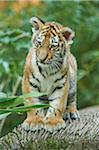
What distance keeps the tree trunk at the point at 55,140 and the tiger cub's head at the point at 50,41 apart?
0.48m

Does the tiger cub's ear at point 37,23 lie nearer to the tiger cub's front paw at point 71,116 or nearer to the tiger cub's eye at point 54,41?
the tiger cub's eye at point 54,41

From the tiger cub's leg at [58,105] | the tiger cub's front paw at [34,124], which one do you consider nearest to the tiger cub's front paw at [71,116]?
the tiger cub's leg at [58,105]

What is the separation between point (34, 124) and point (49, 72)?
0.37 m

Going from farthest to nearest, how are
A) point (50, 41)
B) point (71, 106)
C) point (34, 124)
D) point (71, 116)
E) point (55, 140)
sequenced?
point (71, 106)
point (71, 116)
point (34, 124)
point (50, 41)
point (55, 140)

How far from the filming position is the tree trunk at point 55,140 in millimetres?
3742

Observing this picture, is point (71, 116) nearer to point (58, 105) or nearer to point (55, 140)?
point (58, 105)

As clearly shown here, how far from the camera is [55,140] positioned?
3785mm

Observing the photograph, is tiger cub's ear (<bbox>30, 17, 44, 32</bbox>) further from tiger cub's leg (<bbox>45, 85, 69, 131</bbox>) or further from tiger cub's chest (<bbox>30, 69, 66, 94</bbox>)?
tiger cub's leg (<bbox>45, 85, 69, 131</bbox>)

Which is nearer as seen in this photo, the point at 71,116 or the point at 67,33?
the point at 67,33

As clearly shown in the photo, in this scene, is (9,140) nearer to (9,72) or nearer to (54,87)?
(54,87)

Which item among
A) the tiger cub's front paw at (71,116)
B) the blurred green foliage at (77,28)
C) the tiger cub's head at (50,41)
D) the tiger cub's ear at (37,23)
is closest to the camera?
the tiger cub's head at (50,41)

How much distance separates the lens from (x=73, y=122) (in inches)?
160

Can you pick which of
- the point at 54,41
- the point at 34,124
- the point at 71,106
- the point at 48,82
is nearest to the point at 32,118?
the point at 34,124

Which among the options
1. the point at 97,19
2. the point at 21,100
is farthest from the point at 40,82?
the point at 97,19
